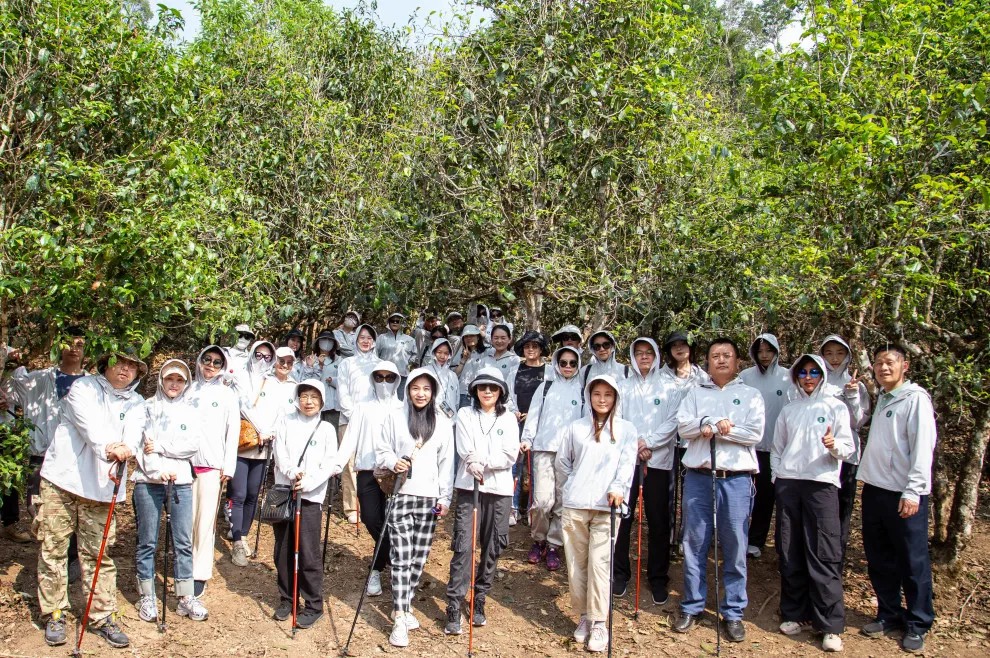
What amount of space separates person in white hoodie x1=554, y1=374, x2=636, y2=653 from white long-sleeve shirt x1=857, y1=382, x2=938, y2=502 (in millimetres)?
1881

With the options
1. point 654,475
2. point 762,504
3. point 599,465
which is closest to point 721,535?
point 654,475

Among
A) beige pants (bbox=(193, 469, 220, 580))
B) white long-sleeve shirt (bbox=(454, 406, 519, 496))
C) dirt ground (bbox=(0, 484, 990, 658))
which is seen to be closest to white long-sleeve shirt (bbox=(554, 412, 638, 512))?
white long-sleeve shirt (bbox=(454, 406, 519, 496))

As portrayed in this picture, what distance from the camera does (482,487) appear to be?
21.1ft

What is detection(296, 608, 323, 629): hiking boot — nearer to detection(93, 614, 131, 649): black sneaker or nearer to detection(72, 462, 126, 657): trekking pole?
detection(93, 614, 131, 649): black sneaker

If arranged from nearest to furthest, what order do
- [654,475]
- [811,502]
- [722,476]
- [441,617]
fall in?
[811,502]
[722,476]
[441,617]
[654,475]

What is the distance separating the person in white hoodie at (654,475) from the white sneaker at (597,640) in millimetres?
634

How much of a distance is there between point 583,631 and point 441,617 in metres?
1.21

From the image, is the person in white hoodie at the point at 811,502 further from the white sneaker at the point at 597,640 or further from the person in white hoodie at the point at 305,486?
the person in white hoodie at the point at 305,486

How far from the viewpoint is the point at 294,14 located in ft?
59.0

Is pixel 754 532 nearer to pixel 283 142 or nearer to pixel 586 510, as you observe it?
pixel 586 510

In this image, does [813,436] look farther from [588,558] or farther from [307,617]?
[307,617]

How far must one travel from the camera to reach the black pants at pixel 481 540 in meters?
6.32

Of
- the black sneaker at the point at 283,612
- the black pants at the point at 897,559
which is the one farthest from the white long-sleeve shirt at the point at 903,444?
the black sneaker at the point at 283,612

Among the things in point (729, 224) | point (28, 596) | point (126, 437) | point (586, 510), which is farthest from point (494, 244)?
point (28, 596)
